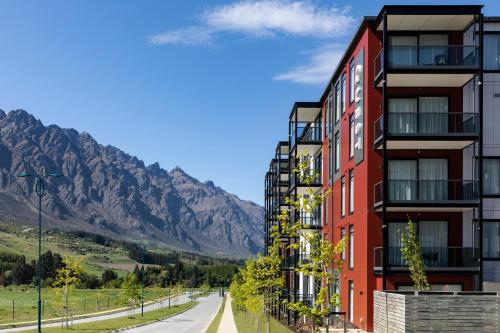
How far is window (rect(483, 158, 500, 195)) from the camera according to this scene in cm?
3681

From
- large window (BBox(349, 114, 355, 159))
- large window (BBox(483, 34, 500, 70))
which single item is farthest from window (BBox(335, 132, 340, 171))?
large window (BBox(483, 34, 500, 70))

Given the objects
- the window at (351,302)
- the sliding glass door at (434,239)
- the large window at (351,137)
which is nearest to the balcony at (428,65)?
the large window at (351,137)

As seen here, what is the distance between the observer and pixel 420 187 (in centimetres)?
3606

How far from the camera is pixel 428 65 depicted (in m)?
35.1

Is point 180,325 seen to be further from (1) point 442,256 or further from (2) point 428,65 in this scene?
(2) point 428,65

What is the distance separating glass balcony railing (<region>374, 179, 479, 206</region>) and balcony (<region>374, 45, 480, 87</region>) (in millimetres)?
5438

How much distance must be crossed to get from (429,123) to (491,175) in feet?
15.9

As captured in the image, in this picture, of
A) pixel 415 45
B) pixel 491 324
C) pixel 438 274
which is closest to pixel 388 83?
pixel 415 45

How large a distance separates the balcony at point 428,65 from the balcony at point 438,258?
9.05 m

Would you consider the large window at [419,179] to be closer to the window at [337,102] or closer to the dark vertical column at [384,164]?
the dark vertical column at [384,164]

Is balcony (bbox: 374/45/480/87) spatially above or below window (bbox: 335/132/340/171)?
above

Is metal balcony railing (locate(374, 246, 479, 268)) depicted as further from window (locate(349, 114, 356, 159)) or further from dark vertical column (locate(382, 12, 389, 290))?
window (locate(349, 114, 356, 159))

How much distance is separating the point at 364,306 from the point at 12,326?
43172 mm

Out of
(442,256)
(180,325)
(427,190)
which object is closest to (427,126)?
(427,190)
